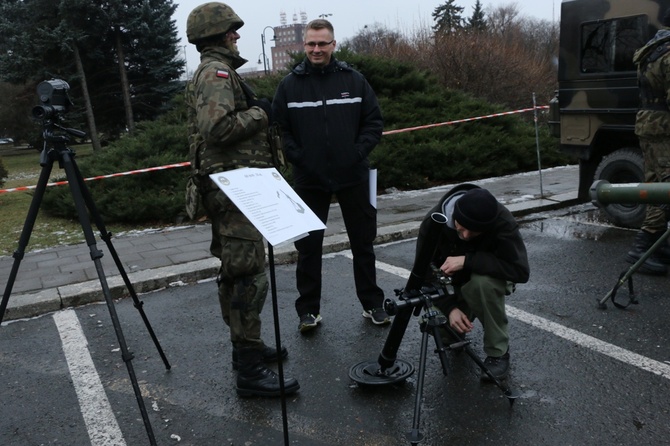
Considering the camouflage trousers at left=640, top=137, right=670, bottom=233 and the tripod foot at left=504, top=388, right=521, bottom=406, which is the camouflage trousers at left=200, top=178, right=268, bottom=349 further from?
the camouflage trousers at left=640, top=137, right=670, bottom=233

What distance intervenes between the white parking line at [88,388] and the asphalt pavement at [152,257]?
43cm

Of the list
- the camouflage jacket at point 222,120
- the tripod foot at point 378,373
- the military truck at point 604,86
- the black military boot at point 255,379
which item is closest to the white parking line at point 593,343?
the tripod foot at point 378,373

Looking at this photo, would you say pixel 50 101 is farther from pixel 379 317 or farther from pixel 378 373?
pixel 379 317

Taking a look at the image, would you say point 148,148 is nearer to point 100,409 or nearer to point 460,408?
point 100,409

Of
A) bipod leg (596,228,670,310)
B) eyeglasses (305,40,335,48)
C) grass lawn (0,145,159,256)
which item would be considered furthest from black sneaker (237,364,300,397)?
grass lawn (0,145,159,256)

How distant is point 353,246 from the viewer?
14.4 feet

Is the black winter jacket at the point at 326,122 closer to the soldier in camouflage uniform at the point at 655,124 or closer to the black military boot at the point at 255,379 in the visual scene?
the black military boot at the point at 255,379

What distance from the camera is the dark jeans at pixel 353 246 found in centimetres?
427

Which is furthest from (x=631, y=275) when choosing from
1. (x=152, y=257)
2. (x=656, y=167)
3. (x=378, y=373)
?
(x=152, y=257)

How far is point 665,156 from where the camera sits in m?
4.97

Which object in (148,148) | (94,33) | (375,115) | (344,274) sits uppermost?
(94,33)

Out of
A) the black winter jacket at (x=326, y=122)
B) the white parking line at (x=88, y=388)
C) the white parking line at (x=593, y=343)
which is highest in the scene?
the black winter jacket at (x=326, y=122)

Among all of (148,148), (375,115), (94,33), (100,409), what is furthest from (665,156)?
(94,33)

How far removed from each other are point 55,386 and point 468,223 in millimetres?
2586
